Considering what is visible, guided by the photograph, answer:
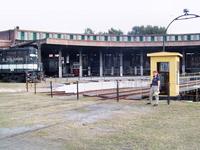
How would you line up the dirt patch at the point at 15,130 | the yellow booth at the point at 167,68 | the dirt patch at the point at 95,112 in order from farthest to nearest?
1. the yellow booth at the point at 167,68
2. the dirt patch at the point at 95,112
3. the dirt patch at the point at 15,130

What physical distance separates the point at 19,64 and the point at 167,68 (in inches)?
1074

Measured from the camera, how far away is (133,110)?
1564cm

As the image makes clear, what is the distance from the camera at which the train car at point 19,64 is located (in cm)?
4606

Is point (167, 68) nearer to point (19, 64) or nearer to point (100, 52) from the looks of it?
point (19, 64)

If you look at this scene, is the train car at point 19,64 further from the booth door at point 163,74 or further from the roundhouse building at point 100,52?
the booth door at point 163,74

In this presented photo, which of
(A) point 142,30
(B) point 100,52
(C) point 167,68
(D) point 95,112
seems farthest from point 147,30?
(D) point 95,112

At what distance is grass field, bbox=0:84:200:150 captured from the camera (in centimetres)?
930

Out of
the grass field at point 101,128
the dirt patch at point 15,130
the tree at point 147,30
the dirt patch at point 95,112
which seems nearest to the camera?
the grass field at point 101,128

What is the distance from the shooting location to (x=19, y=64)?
46312 mm

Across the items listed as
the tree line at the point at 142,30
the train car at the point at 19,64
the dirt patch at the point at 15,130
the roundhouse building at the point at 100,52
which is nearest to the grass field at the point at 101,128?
the dirt patch at the point at 15,130

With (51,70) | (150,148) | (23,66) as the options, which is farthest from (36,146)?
(51,70)

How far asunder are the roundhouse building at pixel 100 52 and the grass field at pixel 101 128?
44749 mm

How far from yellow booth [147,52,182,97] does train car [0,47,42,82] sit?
2485cm

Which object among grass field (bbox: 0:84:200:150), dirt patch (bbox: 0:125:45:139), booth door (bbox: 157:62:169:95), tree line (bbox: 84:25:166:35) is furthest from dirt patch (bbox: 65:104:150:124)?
tree line (bbox: 84:25:166:35)
